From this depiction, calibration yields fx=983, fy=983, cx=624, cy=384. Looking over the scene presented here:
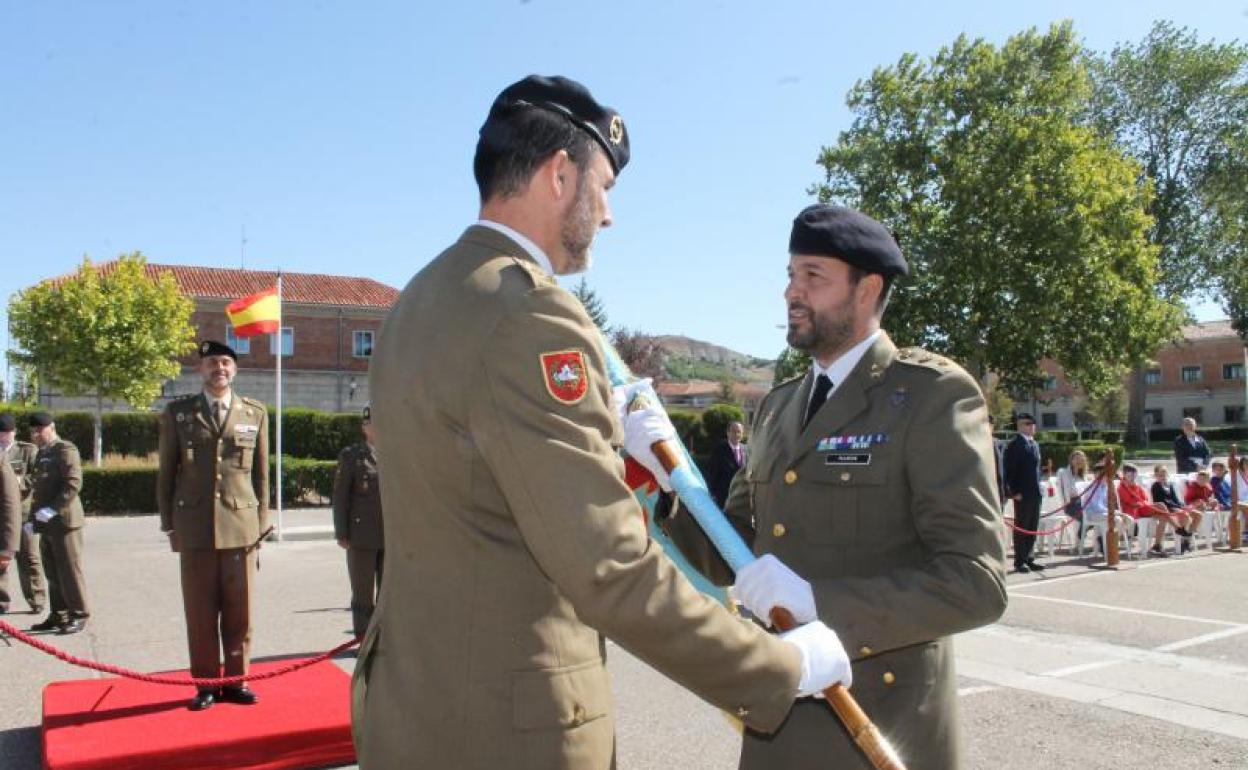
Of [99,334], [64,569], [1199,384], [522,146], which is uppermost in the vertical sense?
[99,334]

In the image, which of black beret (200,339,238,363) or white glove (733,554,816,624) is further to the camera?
black beret (200,339,238,363)

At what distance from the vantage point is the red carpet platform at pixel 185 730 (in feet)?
16.0

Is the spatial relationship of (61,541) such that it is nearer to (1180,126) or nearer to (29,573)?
(29,573)

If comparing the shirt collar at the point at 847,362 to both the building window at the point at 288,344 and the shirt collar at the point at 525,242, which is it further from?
the building window at the point at 288,344

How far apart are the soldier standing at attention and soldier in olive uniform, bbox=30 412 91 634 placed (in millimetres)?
8631

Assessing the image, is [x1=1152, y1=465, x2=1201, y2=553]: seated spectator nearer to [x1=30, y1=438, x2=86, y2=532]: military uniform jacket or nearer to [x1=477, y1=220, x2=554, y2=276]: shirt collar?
[x1=30, y1=438, x2=86, y2=532]: military uniform jacket

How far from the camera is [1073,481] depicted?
15047mm

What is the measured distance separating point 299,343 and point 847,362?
49.5m

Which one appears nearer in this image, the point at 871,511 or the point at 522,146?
the point at 522,146

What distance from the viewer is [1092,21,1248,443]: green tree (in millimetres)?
43844

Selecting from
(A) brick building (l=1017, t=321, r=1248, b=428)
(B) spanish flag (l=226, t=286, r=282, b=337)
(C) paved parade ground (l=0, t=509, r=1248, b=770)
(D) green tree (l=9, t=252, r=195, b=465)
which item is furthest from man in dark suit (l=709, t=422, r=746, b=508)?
(A) brick building (l=1017, t=321, r=1248, b=428)

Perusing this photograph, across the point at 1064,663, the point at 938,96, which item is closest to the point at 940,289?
the point at 938,96

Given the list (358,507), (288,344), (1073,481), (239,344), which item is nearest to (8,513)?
(358,507)

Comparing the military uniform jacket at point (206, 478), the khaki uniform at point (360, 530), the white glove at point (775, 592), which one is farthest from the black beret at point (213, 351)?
the white glove at point (775, 592)
